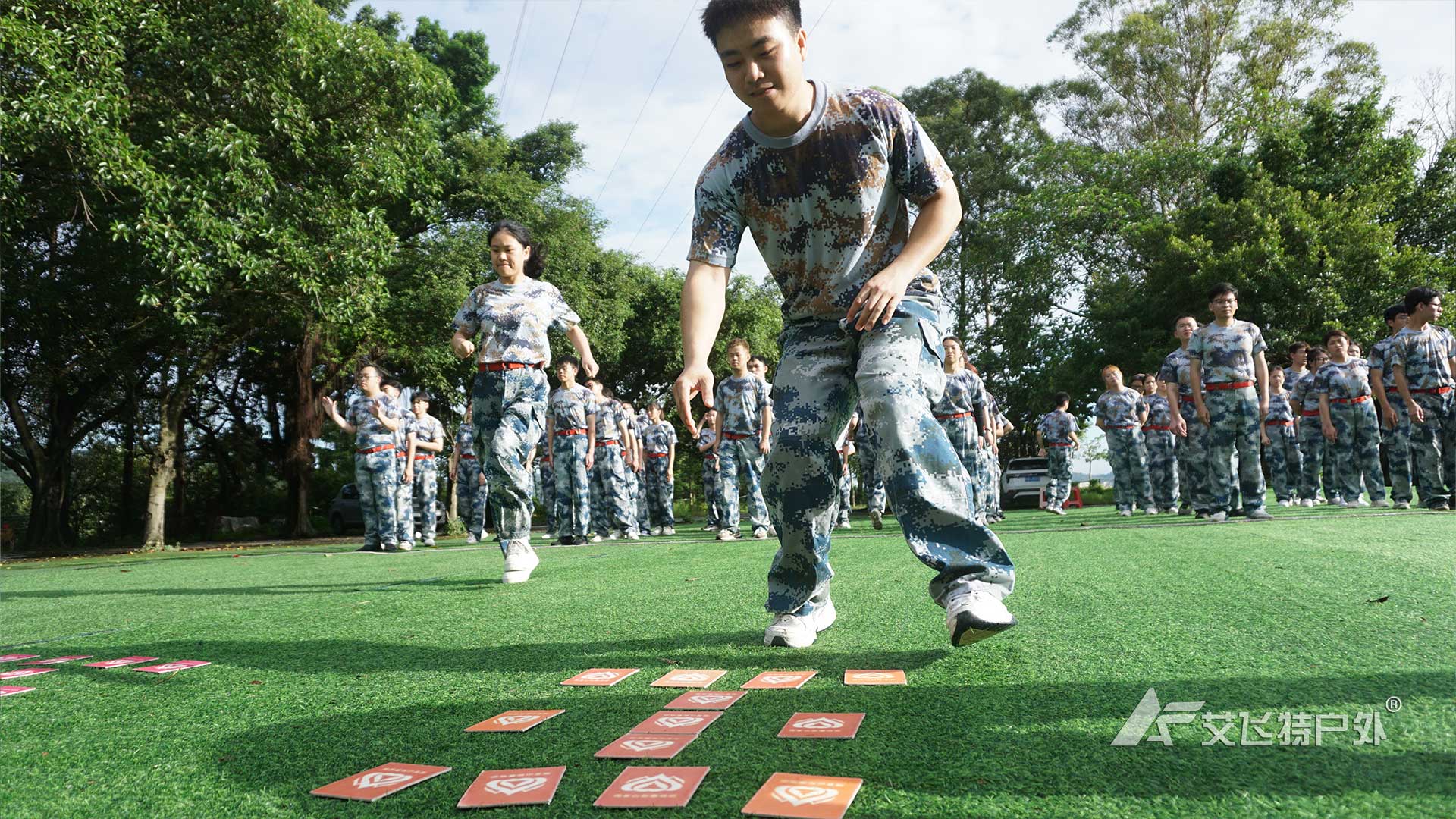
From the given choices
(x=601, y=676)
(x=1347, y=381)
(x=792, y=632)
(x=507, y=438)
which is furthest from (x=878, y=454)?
(x=1347, y=381)

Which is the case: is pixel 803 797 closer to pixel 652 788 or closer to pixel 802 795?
pixel 802 795

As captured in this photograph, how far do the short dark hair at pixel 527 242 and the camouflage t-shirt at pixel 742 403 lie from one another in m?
4.15

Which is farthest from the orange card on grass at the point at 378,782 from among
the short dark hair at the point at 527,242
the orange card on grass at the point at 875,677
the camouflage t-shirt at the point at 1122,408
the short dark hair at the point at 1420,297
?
Result: the camouflage t-shirt at the point at 1122,408

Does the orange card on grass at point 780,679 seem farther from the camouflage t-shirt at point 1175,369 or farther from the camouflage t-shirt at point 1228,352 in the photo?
the camouflage t-shirt at point 1175,369

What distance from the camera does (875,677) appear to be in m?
2.44

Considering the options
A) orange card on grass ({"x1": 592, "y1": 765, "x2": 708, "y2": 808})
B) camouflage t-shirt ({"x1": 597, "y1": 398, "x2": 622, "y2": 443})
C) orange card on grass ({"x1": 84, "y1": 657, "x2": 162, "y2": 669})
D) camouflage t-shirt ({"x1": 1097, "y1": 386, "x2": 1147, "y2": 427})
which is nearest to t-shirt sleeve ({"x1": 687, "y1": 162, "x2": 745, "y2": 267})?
orange card on grass ({"x1": 592, "y1": 765, "x2": 708, "y2": 808})

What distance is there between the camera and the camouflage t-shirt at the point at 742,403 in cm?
1003

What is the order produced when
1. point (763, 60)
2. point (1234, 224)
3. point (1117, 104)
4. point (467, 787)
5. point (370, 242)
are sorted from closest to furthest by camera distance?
1. point (467, 787)
2. point (763, 60)
3. point (370, 242)
4. point (1234, 224)
5. point (1117, 104)

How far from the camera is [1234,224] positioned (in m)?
21.1

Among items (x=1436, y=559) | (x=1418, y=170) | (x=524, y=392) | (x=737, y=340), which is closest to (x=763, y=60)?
(x=524, y=392)

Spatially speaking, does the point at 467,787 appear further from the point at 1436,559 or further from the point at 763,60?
the point at 1436,559

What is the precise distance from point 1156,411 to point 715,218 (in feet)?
39.3

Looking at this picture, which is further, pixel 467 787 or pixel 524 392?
pixel 524 392

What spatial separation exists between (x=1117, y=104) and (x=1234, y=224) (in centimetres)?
1036
